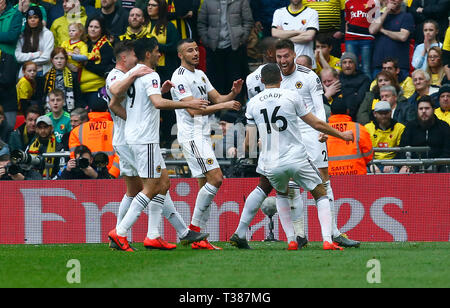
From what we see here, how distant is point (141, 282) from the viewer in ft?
27.8

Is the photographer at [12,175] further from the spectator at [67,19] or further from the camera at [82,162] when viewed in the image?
the spectator at [67,19]

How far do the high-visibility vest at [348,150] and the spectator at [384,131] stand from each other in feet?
2.19

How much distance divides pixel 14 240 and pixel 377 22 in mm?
7584

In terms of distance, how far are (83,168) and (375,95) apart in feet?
17.4

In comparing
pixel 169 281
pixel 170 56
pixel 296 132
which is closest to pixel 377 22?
pixel 170 56

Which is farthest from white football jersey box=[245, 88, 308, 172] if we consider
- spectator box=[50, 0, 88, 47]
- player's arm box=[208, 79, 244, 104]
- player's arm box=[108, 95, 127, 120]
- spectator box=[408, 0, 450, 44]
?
spectator box=[50, 0, 88, 47]

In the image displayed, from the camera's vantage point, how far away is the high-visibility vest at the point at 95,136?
1616 centimetres

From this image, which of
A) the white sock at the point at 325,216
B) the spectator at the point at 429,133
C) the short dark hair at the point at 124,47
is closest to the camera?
the white sock at the point at 325,216

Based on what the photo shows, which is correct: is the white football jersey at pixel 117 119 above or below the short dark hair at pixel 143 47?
below

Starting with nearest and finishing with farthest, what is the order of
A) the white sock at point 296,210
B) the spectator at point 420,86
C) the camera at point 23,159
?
the white sock at point 296,210, the camera at point 23,159, the spectator at point 420,86

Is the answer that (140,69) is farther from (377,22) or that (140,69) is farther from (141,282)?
(377,22)

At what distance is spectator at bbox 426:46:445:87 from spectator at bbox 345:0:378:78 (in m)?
1.23

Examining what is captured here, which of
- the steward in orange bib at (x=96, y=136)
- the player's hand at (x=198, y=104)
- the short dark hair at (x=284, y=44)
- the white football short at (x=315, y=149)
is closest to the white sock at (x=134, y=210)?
the player's hand at (x=198, y=104)
